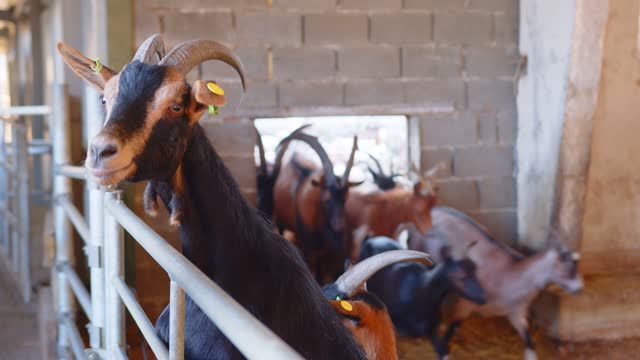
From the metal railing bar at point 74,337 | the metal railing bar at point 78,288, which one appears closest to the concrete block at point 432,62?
the metal railing bar at point 78,288

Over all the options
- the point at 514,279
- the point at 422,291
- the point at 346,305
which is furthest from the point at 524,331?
the point at 346,305

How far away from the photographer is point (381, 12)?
5.02 metres

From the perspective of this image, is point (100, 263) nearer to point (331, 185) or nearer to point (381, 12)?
point (331, 185)

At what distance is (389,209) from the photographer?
5215 millimetres

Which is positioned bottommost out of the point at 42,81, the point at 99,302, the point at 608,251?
the point at 608,251

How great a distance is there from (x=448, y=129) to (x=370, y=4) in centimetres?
98

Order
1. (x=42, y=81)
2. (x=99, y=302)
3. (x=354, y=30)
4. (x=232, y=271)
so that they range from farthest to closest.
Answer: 1. (x=42, y=81)
2. (x=354, y=30)
3. (x=99, y=302)
4. (x=232, y=271)

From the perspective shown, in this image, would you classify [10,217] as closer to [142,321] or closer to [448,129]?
[448,129]

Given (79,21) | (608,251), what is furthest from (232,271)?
(608,251)

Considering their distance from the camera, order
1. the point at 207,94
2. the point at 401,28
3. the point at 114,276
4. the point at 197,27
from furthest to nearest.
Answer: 1. the point at 401,28
2. the point at 197,27
3. the point at 114,276
4. the point at 207,94

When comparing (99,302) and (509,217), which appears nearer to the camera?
(99,302)

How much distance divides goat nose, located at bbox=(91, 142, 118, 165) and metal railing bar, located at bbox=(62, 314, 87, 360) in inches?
45.2

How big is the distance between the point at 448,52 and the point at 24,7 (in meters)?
5.79

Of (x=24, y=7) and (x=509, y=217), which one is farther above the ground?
(x=24, y=7)
